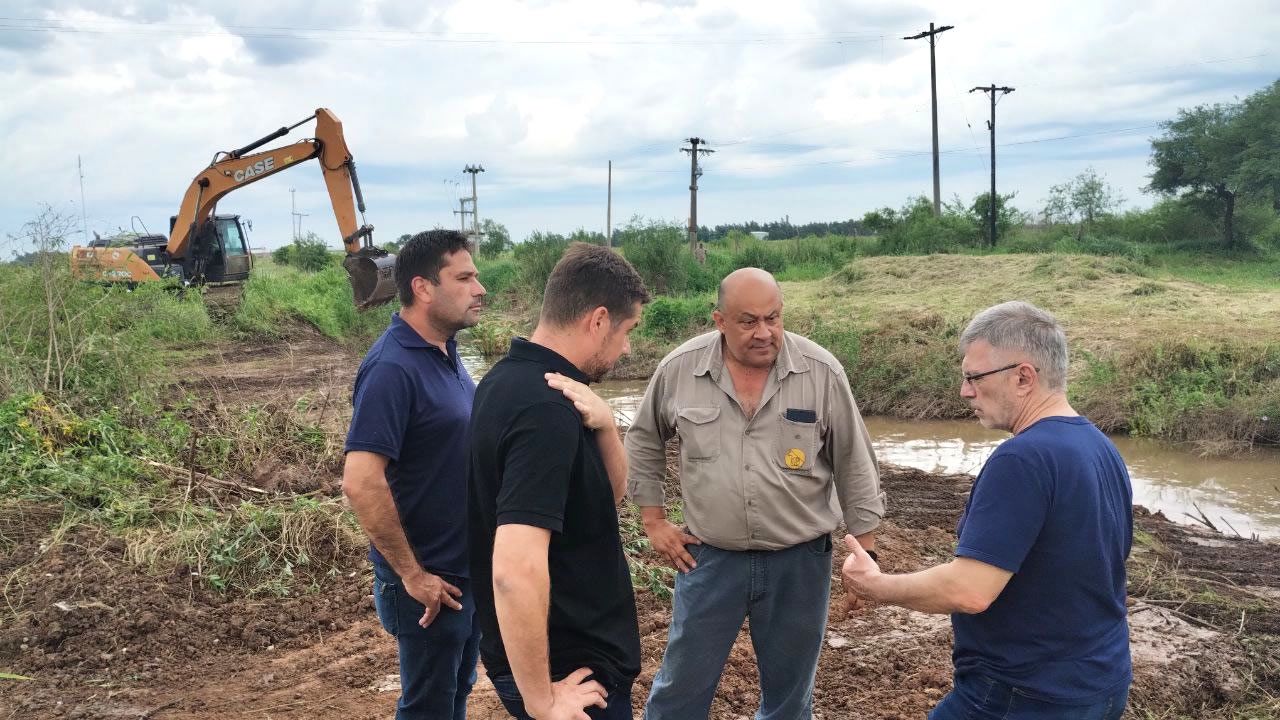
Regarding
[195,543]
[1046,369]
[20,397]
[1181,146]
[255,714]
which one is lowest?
[255,714]

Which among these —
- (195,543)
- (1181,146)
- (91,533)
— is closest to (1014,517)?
(195,543)

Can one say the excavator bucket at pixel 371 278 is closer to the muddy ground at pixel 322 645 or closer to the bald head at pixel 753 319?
the muddy ground at pixel 322 645

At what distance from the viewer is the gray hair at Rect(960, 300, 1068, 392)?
2232 millimetres

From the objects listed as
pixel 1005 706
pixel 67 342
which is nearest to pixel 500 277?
pixel 67 342

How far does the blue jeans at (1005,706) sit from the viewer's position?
219cm

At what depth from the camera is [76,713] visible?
413cm

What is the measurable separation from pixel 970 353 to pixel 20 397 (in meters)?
7.97

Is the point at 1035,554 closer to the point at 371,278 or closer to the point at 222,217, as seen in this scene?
the point at 371,278

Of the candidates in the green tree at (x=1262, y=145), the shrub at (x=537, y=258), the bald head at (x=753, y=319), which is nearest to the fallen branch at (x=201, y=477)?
the bald head at (x=753, y=319)

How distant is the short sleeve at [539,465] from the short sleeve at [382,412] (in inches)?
38.1

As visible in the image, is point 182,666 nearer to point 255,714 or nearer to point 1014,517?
point 255,714

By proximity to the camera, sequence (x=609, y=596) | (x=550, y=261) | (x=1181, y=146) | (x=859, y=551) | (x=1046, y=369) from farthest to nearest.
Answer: (x=1181, y=146) → (x=550, y=261) → (x=859, y=551) → (x=1046, y=369) → (x=609, y=596)

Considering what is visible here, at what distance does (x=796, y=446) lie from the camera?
310cm

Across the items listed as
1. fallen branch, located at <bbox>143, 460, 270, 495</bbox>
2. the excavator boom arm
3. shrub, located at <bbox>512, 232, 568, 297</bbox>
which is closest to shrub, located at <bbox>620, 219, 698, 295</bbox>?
shrub, located at <bbox>512, 232, 568, 297</bbox>
